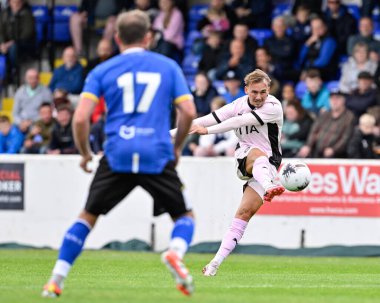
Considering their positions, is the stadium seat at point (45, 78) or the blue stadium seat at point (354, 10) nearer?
the blue stadium seat at point (354, 10)

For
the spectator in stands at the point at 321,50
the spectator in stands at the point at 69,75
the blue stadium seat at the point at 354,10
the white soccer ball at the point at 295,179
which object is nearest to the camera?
the white soccer ball at the point at 295,179

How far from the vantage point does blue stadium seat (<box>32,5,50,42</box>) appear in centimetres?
2625

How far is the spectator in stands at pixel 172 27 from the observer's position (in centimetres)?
2433

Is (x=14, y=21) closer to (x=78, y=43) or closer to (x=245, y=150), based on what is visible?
(x=78, y=43)

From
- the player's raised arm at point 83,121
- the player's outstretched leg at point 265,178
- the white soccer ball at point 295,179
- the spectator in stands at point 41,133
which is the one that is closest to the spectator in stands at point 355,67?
the spectator in stands at point 41,133

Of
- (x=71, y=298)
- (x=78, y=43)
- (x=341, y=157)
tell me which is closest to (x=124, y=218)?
(x=341, y=157)

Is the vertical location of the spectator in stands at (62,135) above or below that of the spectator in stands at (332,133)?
below

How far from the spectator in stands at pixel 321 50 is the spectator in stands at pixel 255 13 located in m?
2.15

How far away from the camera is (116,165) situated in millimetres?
9281

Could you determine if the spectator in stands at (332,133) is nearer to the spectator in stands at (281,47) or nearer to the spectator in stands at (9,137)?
the spectator in stands at (281,47)

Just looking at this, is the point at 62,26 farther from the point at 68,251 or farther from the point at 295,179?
the point at 68,251

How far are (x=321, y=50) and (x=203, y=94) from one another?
8.54ft

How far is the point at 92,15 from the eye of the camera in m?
25.7

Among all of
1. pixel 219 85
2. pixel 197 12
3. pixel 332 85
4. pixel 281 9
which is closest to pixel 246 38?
pixel 219 85
